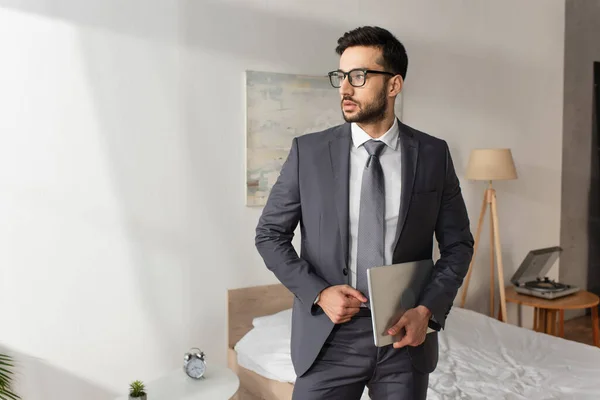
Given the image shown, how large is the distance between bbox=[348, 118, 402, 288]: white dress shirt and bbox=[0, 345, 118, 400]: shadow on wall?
1785mm

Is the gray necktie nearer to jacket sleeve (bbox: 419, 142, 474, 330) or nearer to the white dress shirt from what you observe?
the white dress shirt

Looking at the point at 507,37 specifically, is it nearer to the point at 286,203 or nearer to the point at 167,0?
the point at 167,0

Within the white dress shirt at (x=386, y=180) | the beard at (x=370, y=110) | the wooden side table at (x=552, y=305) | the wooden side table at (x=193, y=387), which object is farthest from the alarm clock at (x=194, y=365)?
the wooden side table at (x=552, y=305)

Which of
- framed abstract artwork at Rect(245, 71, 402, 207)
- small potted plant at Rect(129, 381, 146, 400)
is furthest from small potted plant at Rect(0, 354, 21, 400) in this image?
framed abstract artwork at Rect(245, 71, 402, 207)

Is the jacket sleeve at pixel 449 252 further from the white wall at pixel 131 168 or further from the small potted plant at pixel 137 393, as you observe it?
the white wall at pixel 131 168

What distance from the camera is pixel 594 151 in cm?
468

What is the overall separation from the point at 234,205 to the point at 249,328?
65cm

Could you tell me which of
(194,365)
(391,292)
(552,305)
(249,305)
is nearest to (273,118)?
(249,305)

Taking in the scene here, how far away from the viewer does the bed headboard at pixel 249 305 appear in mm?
3049

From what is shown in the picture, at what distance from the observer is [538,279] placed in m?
4.05

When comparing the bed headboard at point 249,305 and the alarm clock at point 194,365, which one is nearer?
the alarm clock at point 194,365

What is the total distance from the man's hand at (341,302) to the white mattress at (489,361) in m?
0.97

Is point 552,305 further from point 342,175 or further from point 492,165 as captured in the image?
point 342,175

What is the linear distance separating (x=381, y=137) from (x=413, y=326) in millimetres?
493
